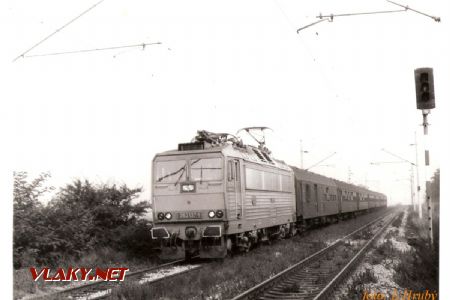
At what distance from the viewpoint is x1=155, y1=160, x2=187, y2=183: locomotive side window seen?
13945 millimetres

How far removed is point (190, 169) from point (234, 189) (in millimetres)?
1350

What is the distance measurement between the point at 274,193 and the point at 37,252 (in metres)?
8.94

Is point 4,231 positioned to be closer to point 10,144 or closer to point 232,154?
point 10,144

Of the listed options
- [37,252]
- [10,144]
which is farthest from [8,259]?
[37,252]

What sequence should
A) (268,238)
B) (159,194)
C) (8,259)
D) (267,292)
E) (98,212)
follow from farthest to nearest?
(268,238) → (98,212) → (159,194) → (267,292) → (8,259)

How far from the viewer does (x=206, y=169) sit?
1383 centimetres

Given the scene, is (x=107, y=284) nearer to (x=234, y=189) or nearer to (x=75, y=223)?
(x=75, y=223)

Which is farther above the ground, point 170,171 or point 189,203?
point 170,171

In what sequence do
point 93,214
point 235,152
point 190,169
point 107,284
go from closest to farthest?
point 107,284 → point 190,169 → point 235,152 → point 93,214

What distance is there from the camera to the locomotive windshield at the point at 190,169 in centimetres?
1376

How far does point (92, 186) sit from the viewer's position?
604 inches

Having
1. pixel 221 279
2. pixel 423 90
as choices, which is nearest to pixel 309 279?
pixel 221 279

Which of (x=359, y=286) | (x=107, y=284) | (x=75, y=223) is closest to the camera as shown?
(x=359, y=286)

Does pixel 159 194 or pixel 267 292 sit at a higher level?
pixel 159 194
